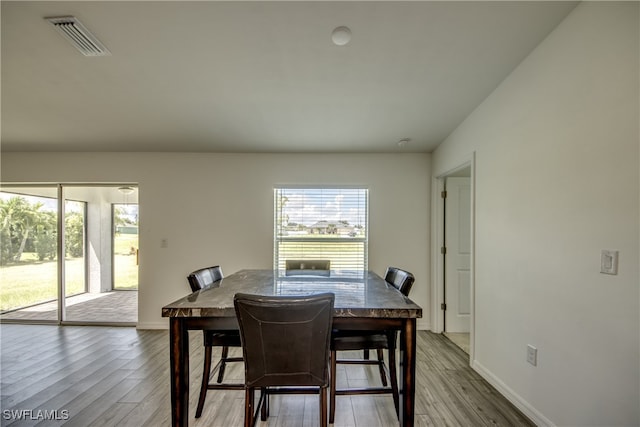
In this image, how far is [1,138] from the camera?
3.43 meters

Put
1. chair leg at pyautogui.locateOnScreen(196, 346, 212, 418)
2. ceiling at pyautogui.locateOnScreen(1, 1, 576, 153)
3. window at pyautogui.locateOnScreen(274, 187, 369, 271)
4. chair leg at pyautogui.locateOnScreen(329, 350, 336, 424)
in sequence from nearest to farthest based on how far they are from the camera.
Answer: ceiling at pyautogui.locateOnScreen(1, 1, 576, 153)
chair leg at pyautogui.locateOnScreen(329, 350, 336, 424)
chair leg at pyautogui.locateOnScreen(196, 346, 212, 418)
window at pyautogui.locateOnScreen(274, 187, 369, 271)

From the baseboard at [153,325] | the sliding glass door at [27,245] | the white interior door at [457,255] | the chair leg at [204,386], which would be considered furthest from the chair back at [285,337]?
the sliding glass door at [27,245]

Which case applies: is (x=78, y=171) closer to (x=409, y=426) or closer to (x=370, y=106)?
(x=370, y=106)

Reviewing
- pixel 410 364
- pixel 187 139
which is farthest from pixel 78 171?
pixel 410 364

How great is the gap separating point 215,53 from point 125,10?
0.52m

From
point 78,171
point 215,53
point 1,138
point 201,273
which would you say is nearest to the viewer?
point 215,53

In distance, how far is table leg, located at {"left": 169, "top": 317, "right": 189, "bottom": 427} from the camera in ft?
5.28

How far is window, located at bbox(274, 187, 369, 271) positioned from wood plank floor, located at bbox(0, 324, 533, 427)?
1474 mm

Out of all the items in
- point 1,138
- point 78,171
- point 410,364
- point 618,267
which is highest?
point 1,138

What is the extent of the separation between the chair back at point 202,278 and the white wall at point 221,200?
1.44m

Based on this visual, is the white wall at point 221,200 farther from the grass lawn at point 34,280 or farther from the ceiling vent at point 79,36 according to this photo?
the ceiling vent at point 79,36

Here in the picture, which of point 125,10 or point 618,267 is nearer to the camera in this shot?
point 618,267

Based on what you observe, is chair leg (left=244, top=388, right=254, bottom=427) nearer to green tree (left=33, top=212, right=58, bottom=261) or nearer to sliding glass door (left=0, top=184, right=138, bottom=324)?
sliding glass door (left=0, top=184, right=138, bottom=324)

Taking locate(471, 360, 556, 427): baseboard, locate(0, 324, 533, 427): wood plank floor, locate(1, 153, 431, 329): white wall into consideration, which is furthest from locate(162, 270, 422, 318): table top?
locate(1, 153, 431, 329): white wall
